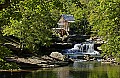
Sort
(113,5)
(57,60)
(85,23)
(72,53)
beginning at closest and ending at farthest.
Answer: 1. (113,5)
2. (57,60)
3. (72,53)
4. (85,23)

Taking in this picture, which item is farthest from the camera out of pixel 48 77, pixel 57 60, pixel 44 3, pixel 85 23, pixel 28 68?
pixel 85 23

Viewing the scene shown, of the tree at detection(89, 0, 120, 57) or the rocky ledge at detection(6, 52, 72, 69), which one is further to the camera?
the rocky ledge at detection(6, 52, 72, 69)

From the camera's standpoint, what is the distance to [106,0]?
1415 cm

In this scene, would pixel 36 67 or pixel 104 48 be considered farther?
pixel 36 67

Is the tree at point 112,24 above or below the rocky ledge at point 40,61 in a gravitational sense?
above

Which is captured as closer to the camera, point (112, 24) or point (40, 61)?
point (112, 24)

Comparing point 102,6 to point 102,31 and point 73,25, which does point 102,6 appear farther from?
point 73,25

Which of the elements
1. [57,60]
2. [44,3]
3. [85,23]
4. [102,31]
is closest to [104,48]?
[102,31]

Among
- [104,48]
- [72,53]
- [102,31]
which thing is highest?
[102,31]

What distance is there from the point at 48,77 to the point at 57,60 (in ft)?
58.6

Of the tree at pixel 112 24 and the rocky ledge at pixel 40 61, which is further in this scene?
the rocky ledge at pixel 40 61

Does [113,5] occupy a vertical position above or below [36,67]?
above

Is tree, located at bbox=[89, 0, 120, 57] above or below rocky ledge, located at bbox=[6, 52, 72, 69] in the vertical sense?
above

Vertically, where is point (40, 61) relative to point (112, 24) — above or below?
below
